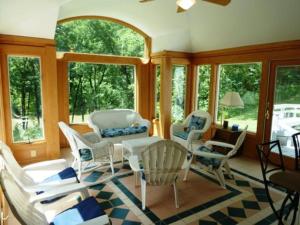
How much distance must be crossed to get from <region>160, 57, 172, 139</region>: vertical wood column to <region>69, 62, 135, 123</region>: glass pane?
35.0 inches

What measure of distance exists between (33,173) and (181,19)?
4.21 m

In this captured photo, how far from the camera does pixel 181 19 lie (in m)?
5.04

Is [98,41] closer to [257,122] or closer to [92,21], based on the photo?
[92,21]

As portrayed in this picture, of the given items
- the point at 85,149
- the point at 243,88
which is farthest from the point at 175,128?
the point at 85,149

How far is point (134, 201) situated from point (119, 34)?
4217 millimetres

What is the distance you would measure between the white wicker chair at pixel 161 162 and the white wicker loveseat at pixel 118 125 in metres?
1.90

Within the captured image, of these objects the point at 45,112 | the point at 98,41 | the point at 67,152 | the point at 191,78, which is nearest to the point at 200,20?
the point at 191,78

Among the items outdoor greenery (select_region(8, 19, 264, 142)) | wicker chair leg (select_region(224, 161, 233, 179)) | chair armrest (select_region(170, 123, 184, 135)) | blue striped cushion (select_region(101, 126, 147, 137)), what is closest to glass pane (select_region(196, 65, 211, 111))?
outdoor greenery (select_region(8, 19, 264, 142))

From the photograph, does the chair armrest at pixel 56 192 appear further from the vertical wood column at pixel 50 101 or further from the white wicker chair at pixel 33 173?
A: the vertical wood column at pixel 50 101

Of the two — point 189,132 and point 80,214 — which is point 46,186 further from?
point 189,132

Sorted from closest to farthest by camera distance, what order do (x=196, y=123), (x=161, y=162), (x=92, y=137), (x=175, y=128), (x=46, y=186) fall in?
(x=46, y=186), (x=161, y=162), (x=92, y=137), (x=196, y=123), (x=175, y=128)

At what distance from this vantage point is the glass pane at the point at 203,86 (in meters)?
5.84

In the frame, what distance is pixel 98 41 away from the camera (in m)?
5.52

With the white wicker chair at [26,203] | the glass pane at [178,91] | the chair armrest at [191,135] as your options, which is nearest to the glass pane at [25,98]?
the white wicker chair at [26,203]
